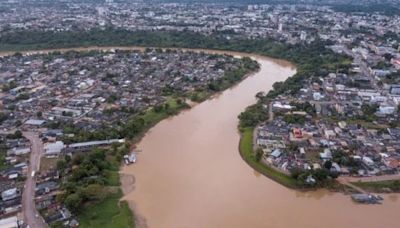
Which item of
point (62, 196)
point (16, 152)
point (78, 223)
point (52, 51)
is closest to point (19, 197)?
point (62, 196)

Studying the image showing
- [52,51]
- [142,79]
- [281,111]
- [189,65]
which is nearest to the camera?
[281,111]

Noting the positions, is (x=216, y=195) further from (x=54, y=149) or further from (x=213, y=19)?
(x=213, y=19)

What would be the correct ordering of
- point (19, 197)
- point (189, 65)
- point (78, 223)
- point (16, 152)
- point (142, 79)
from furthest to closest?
point (189, 65), point (142, 79), point (16, 152), point (19, 197), point (78, 223)

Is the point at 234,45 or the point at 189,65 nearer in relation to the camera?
the point at 189,65

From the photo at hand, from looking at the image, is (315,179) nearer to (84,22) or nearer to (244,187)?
(244,187)

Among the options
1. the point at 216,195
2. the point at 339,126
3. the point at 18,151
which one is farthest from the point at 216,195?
the point at 18,151
